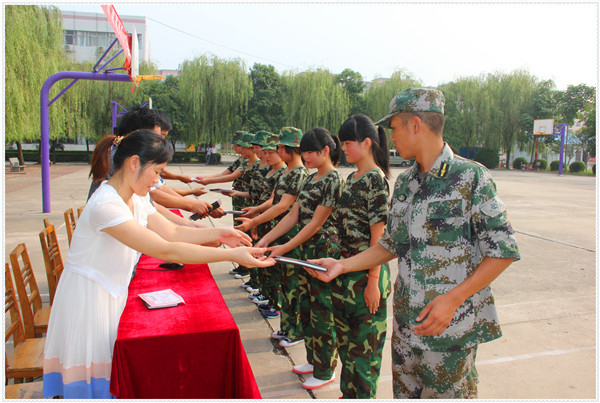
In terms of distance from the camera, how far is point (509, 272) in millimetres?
5754

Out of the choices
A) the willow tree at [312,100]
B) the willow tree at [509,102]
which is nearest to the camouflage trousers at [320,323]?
the willow tree at [312,100]

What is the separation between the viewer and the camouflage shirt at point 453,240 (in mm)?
1550

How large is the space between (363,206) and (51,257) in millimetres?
2290

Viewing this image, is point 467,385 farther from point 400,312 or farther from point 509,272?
point 509,272

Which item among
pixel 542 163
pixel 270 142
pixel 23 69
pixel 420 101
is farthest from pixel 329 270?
pixel 542 163

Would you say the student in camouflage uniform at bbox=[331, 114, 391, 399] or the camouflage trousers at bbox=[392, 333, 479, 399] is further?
the student in camouflage uniform at bbox=[331, 114, 391, 399]

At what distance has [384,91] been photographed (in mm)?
33000

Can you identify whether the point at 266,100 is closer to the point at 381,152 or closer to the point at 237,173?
the point at 237,173

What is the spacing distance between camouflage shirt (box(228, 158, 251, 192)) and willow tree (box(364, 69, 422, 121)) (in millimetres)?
27816

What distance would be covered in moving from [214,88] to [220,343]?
2793 centimetres

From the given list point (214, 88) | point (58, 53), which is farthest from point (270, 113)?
point (58, 53)

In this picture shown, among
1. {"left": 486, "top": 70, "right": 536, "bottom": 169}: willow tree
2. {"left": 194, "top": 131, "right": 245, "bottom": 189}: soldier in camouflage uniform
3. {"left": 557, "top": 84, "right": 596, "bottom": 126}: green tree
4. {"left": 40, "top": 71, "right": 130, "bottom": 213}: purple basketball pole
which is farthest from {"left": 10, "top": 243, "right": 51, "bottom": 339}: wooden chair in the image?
{"left": 557, "top": 84, "right": 596, "bottom": 126}: green tree

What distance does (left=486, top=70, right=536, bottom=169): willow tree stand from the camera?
32.9 metres

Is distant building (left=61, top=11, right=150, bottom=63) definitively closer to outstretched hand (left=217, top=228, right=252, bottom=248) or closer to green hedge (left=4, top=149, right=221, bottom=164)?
green hedge (left=4, top=149, right=221, bottom=164)
